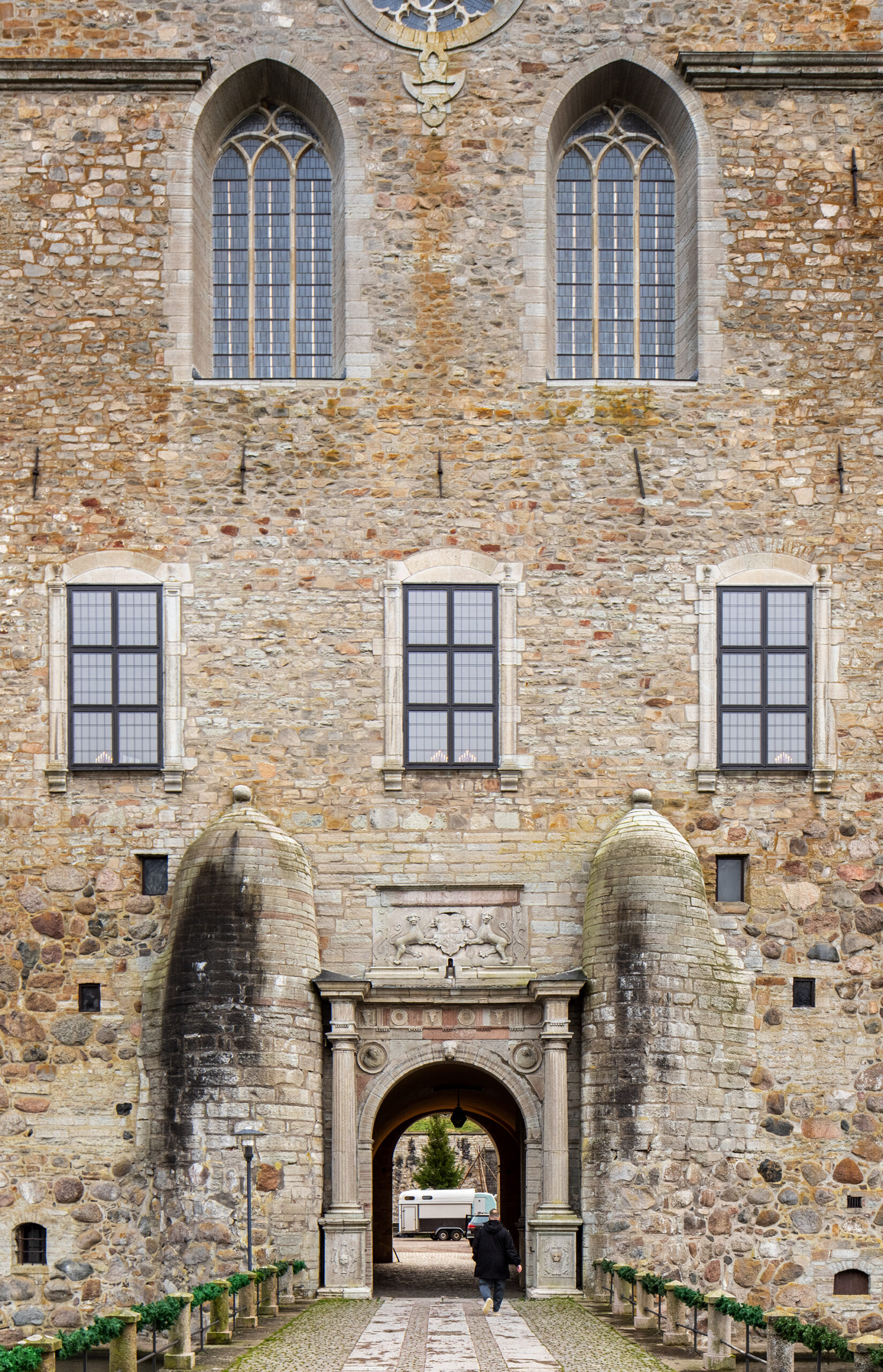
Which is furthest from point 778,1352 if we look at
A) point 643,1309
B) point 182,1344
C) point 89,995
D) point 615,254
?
point 615,254

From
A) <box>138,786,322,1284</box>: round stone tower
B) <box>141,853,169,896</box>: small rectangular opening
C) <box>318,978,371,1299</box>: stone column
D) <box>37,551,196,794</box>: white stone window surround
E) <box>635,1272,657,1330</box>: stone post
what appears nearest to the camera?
<box>635,1272,657,1330</box>: stone post

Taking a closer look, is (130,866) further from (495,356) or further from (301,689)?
(495,356)

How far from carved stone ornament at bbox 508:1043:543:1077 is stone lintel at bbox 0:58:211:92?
38.1 feet

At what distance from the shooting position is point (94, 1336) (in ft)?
48.1

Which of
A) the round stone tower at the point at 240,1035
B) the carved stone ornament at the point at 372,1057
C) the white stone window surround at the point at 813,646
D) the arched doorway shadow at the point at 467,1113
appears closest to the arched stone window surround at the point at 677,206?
the white stone window surround at the point at 813,646

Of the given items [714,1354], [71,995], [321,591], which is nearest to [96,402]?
[321,591]

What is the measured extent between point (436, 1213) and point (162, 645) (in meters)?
23.1

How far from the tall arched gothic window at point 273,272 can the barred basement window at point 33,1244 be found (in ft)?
32.6

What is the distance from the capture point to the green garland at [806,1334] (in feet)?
48.7

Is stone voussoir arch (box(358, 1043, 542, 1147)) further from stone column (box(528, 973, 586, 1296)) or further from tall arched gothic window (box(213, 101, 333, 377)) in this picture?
tall arched gothic window (box(213, 101, 333, 377))

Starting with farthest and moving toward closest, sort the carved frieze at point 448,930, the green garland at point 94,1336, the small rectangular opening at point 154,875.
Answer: the small rectangular opening at point 154,875 → the carved frieze at point 448,930 → the green garland at point 94,1336

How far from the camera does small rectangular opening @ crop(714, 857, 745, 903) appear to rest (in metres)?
22.0

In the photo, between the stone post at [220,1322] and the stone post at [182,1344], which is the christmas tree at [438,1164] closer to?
the stone post at [220,1322]

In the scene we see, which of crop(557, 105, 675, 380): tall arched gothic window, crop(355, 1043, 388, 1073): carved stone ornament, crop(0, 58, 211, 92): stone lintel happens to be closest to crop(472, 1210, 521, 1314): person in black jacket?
crop(355, 1043, 388, 1073): carved stone ornament
